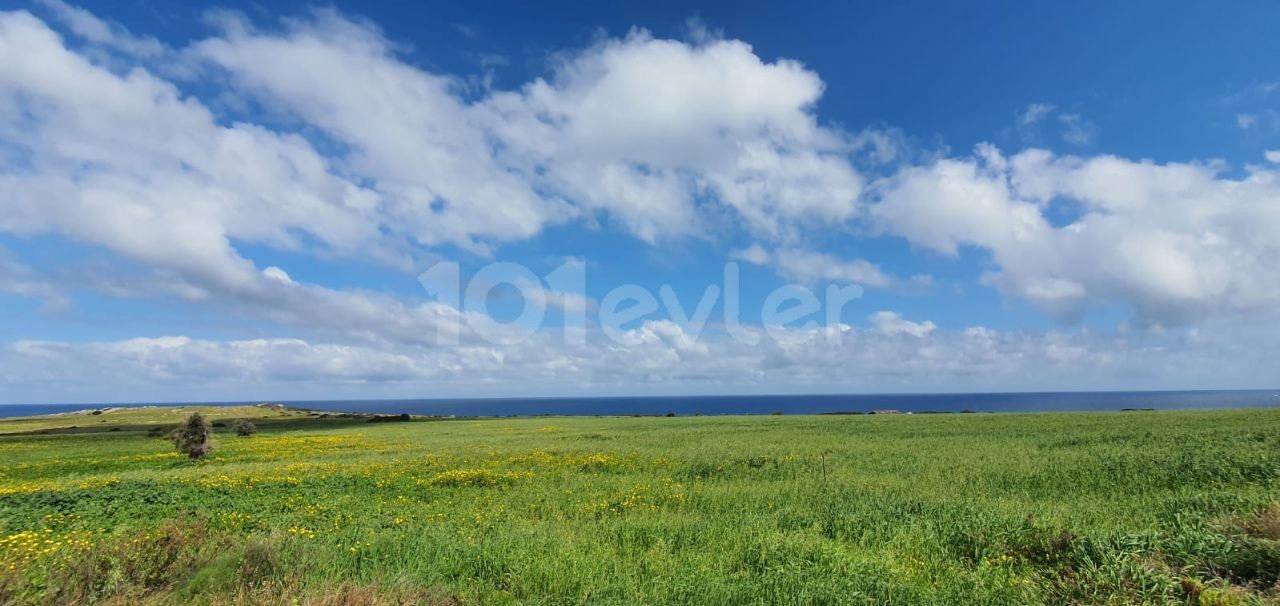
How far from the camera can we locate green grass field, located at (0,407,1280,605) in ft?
24.7

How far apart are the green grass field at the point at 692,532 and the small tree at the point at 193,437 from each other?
8.33 meters

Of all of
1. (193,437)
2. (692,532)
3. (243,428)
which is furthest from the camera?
(243,428)

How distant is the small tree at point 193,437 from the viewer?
3156cm

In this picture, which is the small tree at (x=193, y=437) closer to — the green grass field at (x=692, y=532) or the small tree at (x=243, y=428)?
the green grass field at (x=692, y=532)

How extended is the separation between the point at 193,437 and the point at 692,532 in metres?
33.5

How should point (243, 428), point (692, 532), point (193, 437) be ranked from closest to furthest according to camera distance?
point (692, 532)
point (193, 437)
point (243, 428)

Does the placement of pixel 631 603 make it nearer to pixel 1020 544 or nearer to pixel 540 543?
pixel 540 543

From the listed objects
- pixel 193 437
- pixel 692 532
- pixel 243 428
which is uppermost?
pixel 692 532

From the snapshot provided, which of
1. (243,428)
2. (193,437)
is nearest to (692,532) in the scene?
(193,437)

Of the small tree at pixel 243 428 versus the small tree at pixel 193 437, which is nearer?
the small tree at pixel 193 437

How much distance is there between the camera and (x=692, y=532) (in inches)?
446

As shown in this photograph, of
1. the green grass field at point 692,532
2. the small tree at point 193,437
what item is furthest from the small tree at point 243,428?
the green grass field at point 692,532

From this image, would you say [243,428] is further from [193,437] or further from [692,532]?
[692,532]

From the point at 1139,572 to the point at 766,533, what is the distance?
220 inches
